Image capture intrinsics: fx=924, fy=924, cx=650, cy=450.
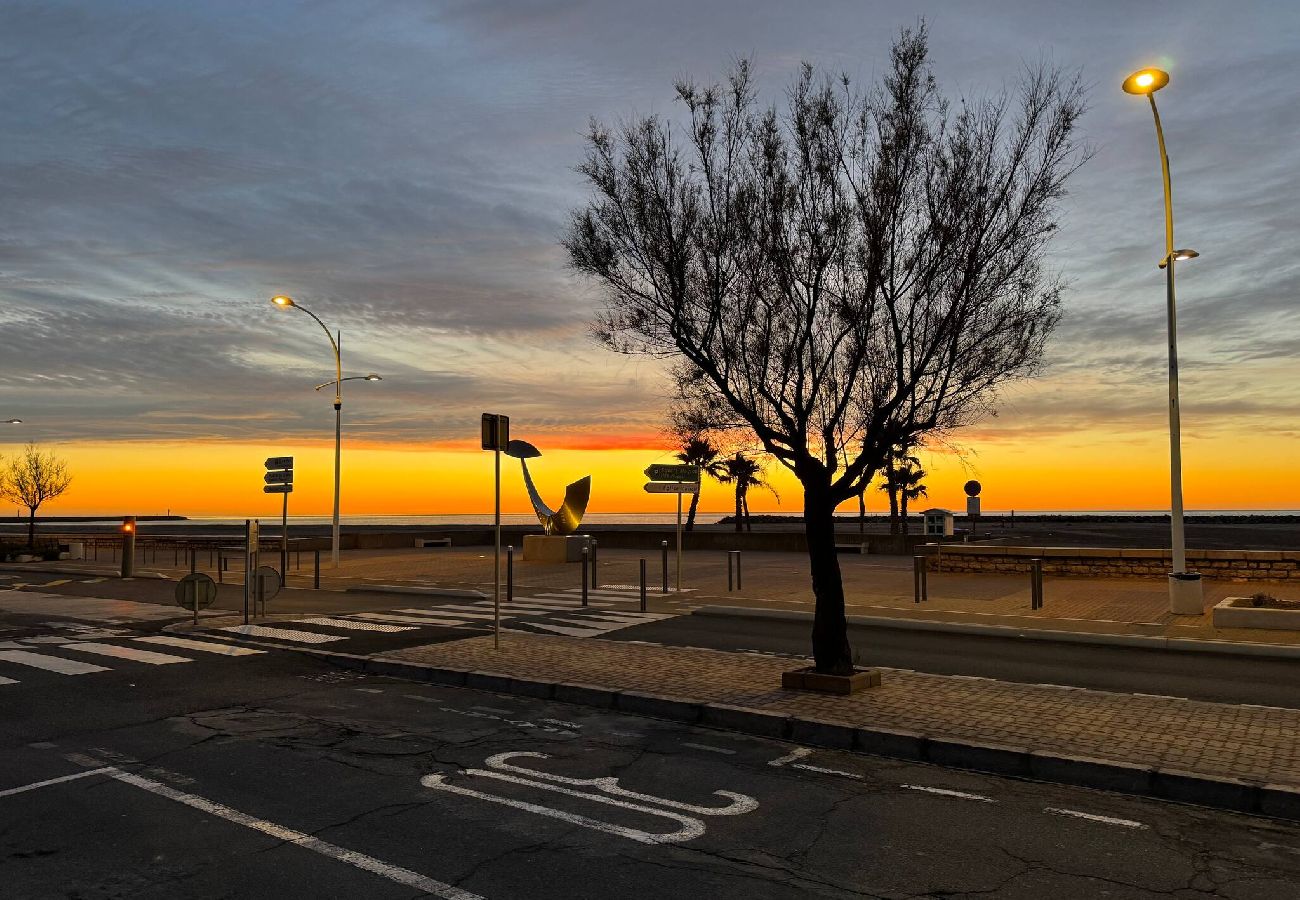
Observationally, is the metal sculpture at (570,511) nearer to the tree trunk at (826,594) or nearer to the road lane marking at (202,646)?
the road lane marking at (202,646)

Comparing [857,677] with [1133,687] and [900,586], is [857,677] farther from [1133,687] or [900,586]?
[900,586]

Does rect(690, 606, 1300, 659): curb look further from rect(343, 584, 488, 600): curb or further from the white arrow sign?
rect(343, 584, 488, 600): curb

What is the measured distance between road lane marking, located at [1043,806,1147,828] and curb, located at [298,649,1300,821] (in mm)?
685

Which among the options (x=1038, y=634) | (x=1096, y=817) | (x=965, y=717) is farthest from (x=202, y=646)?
(x=1038, y=634)

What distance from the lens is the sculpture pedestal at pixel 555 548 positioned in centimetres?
3394

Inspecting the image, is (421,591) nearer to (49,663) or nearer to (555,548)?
(49,663)

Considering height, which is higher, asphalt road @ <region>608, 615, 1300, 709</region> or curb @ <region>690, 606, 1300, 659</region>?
curb @ <region>690, 606, 1300, 659</region>

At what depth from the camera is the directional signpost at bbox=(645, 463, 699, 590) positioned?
Result: 70.6 ft

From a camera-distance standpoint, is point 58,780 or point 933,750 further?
point 933,750

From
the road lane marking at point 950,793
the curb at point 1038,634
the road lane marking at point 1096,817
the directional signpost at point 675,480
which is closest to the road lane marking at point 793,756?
the road lane marking at point 950,793

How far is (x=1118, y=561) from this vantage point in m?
23.4

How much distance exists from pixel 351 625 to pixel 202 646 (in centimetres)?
261

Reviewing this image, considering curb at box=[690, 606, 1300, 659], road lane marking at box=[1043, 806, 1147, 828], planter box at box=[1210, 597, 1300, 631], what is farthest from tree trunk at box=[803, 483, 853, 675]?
planter box at box=[1210, 597, 1300, 631]

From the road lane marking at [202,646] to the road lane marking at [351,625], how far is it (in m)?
1.97
